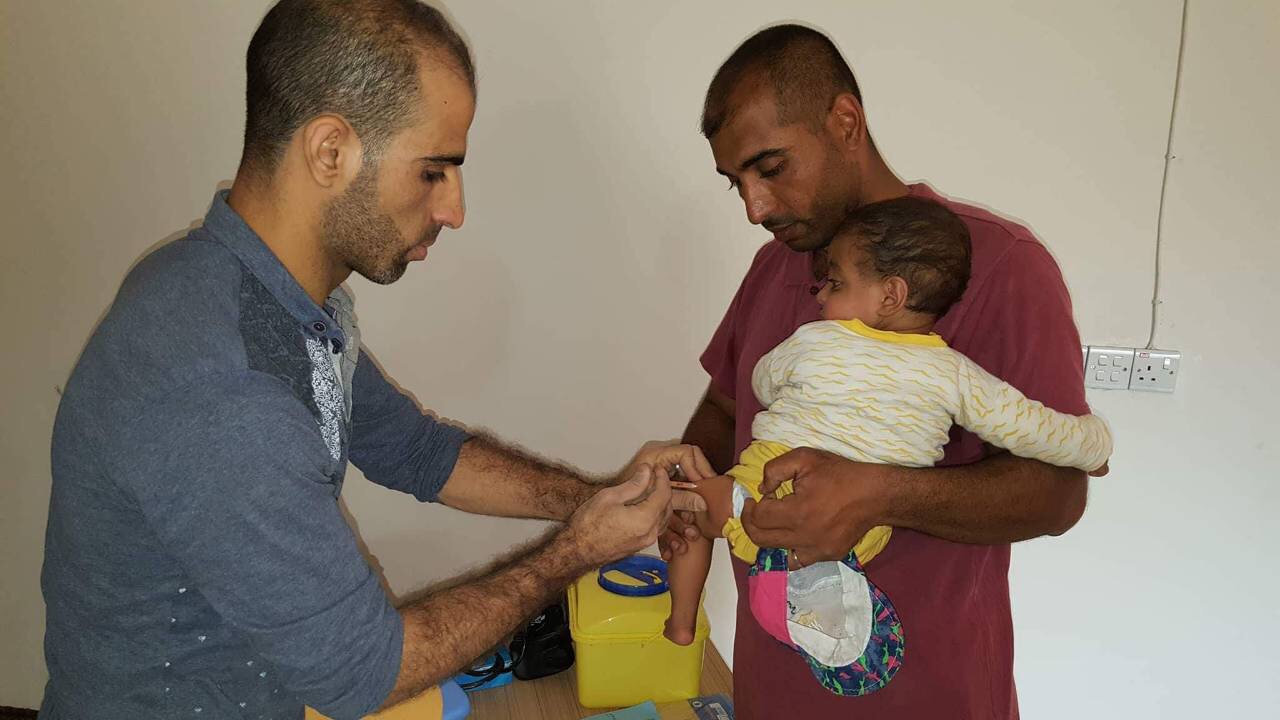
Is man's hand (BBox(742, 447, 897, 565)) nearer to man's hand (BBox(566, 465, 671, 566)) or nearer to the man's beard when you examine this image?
man's hand (BBox(566, 465, 671, 566))

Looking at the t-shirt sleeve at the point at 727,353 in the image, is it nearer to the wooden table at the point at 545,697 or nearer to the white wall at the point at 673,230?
the white wall at the point at 673,230

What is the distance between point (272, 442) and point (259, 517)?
0.28 feet

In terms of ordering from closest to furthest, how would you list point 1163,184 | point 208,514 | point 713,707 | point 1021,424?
point 208,514, point 1021,424, point 713,707, point 1163,184

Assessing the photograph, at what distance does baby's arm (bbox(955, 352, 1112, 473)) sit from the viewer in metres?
1.07

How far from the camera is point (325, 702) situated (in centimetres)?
101

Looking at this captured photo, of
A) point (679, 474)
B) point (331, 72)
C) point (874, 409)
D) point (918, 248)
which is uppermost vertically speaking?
point (331, 72)

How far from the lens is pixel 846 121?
4.29ft

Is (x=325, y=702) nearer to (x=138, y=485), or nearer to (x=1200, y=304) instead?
(x=138, y=485)

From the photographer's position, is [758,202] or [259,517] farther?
[758,202]

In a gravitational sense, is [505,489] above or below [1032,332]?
below

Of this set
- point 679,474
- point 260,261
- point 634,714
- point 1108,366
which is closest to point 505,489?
point 679,474

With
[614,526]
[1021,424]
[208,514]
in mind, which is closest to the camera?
[208,514]

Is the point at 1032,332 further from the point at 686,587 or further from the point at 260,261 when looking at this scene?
the point at 260,261

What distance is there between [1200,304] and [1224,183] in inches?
12.0
